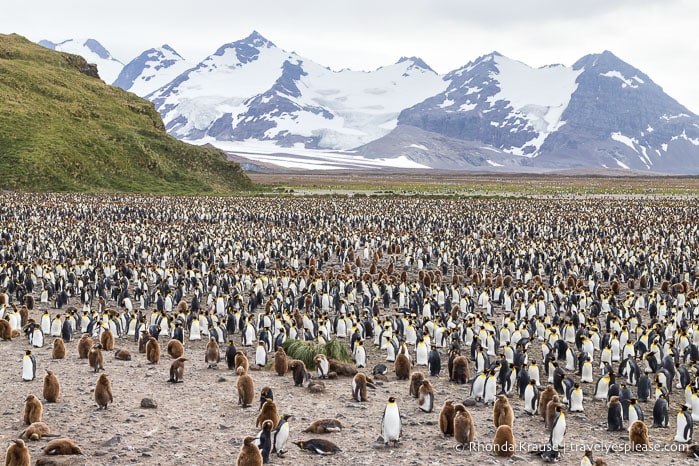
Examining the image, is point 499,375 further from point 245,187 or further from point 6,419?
point 245,187

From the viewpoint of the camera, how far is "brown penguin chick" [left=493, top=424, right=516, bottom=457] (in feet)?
27.5

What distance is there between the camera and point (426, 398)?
392 inches

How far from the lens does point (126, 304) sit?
55.2ft

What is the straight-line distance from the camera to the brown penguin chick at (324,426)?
356 inches

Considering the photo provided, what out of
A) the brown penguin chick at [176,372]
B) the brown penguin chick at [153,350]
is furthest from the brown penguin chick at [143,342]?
the brown penguin chick at [176,372]

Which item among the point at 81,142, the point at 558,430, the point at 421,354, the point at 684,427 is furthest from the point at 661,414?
the point at 81,142

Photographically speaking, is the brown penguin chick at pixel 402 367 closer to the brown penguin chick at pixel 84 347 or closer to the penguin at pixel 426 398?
the penguin at pixel 426 398

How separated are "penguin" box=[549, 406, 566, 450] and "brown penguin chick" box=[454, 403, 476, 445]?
1083 mm

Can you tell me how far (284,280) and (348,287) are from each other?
8.07ft

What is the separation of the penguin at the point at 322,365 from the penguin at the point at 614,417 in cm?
468

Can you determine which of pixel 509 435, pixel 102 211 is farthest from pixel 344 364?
pixel 102 211

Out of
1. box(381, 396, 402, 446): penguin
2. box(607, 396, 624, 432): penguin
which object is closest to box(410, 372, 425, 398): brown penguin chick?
box(381, 396, 402, 446): penguin

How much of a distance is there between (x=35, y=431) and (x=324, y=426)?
375cm

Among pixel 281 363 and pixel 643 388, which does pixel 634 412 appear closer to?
pixel 643 388
